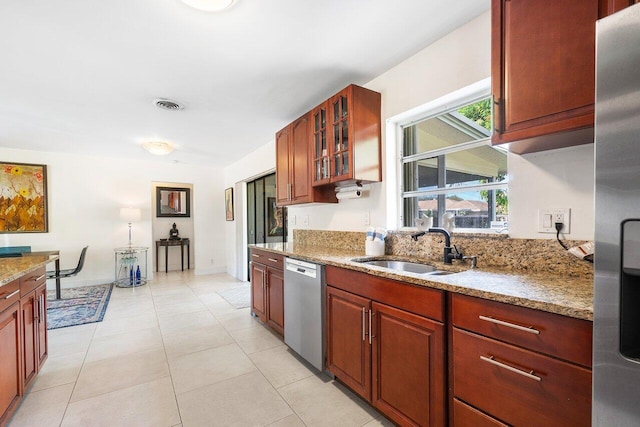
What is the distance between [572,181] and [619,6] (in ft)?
2.38

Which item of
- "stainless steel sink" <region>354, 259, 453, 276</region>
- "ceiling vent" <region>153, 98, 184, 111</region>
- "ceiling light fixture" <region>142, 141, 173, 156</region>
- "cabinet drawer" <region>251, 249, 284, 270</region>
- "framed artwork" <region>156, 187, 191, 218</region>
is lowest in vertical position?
"cabinet drawer" <region>251, 249, 284, 270</region>

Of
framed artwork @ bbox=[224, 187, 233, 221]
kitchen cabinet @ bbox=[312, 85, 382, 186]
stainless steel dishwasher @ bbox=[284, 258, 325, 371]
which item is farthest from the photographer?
framed artwork @ bbox=[224, 187, 233, 221]

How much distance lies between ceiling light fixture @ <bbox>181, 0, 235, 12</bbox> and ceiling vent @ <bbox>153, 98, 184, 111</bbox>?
1.56 meters

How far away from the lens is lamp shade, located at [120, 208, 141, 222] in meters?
5.17

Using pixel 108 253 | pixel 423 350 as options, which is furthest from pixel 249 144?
pixel 423 350

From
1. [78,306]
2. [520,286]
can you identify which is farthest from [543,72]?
[78,306]

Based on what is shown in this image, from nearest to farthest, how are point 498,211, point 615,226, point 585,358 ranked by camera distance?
point 615,226 → point 585,358 → point 498,211

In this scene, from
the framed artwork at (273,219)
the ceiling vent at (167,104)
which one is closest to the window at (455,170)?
the ceiling vent at (167,104)

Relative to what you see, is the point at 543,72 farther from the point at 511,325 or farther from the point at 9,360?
the point at 9,360

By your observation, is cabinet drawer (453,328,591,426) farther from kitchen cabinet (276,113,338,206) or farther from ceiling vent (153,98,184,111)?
ceiling vent (153,98,184,111)

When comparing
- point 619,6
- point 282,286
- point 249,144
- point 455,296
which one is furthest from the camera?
point 249,144

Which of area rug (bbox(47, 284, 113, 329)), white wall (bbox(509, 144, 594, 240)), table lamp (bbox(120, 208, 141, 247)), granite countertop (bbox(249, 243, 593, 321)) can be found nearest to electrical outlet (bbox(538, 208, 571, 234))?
white wall (bbox(509, 144, 594, 240))

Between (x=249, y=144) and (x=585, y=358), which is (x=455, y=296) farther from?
(x=249, y=144)

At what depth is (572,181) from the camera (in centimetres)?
144
